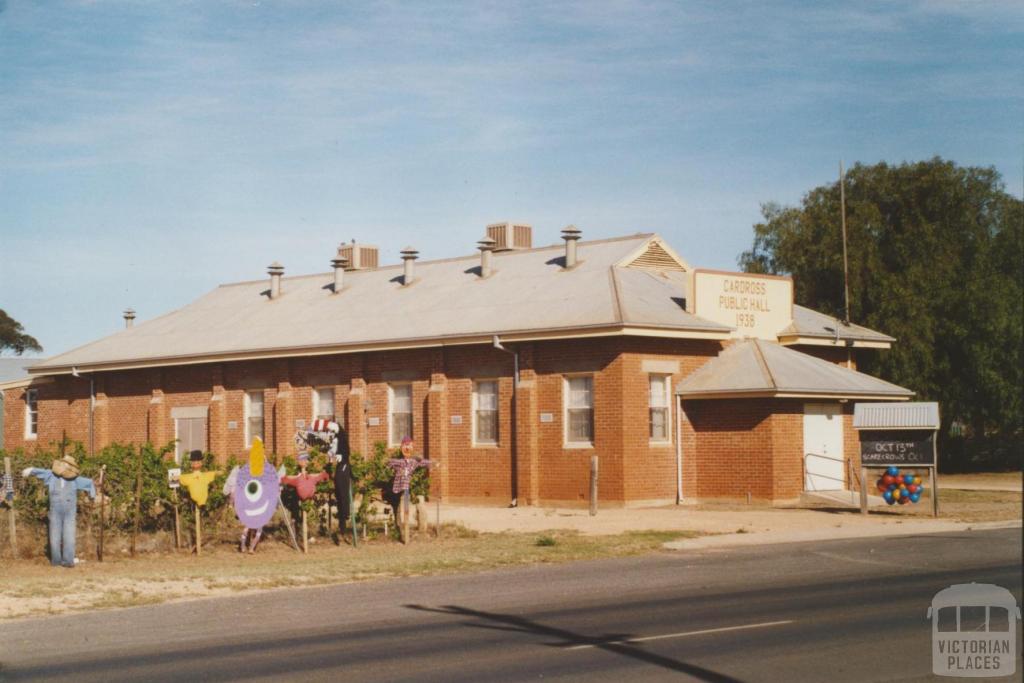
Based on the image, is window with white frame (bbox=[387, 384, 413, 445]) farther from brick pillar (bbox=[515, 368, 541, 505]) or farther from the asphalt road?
the asphalt road

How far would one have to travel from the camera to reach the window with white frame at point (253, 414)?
122 ft

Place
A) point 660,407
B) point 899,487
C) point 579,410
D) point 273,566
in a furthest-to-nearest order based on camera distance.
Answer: point 660,407 < point 579,410 < point 899,487 < point 273,566

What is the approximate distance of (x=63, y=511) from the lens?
→ 19.4 metres

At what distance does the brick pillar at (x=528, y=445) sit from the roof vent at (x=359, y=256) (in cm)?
1360

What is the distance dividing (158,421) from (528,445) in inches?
535

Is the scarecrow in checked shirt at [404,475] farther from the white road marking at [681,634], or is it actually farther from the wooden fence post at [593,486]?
the white road marking at [681,634]

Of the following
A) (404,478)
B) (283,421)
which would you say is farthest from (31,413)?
(404,478)

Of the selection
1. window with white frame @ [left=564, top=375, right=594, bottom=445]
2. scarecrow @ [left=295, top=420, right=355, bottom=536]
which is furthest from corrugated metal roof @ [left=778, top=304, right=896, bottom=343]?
scarecrow @ [left=295, top=420, right=355, bottom=536]

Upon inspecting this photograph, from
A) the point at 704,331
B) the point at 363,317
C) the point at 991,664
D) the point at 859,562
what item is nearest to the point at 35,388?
the point at 363,317

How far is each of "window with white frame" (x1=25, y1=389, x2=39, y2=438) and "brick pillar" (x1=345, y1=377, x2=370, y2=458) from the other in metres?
15.0

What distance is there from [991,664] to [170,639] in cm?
765

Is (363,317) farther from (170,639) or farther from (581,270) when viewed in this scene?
(170,639)

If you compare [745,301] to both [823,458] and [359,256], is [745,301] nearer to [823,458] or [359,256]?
[823,458]

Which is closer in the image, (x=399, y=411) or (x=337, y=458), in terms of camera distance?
(x=337, y=458)
